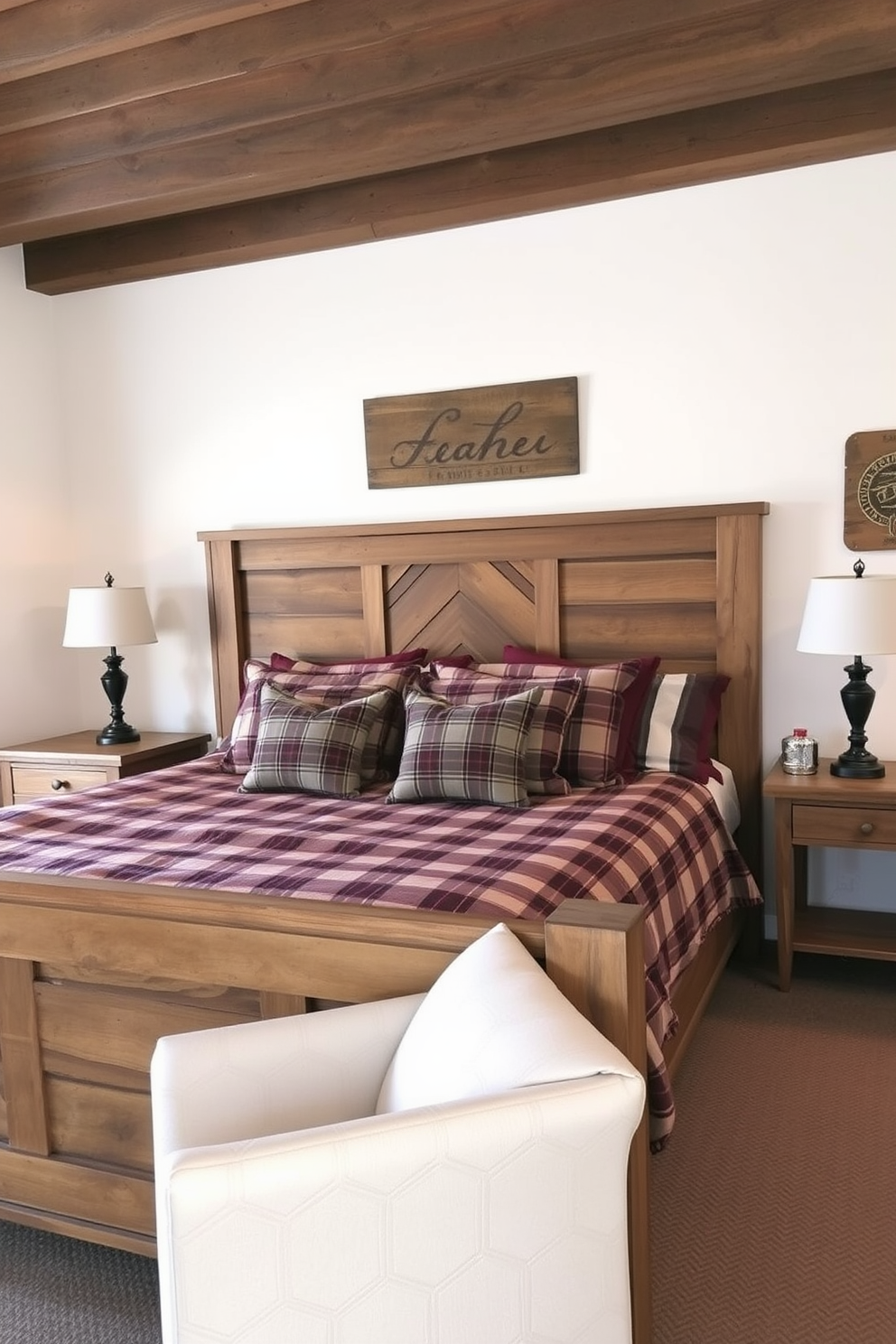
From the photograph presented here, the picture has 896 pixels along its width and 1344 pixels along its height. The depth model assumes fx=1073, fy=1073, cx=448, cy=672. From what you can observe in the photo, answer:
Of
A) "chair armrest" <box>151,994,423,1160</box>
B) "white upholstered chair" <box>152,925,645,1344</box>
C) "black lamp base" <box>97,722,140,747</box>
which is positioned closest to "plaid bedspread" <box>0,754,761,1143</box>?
"chair armrest" <box>151,994,423,1160</box>

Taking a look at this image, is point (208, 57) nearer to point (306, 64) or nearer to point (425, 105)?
point (306, 64)

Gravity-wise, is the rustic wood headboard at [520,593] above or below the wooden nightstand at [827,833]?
above

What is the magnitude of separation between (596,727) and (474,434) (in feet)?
3.86

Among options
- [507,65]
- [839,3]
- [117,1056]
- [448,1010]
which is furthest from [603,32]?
[117,1056]

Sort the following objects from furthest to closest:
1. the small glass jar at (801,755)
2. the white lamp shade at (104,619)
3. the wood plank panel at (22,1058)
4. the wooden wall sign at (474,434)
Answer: the white lamp shade at (104,619), the wooden wall sign at (474,434), the small glass jar at (801,755), the wood plank panel at (22,1058)

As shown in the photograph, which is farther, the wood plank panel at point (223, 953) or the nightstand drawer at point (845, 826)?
the nightstand drawer at point (845, 826)

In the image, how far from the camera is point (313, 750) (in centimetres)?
306

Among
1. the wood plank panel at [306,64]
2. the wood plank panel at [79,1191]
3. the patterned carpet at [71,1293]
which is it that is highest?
the wood plank panel at [306,64]

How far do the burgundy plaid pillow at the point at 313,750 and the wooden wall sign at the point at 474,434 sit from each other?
0.97 m

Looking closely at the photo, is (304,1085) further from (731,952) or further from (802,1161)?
(731,952)

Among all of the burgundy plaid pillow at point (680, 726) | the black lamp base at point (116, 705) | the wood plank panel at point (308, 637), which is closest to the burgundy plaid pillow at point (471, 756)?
the burgundy plaid pillow at point (680, 726)

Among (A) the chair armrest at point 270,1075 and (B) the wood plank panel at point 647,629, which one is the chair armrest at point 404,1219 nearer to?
(A) the chair armrest at point 270,1075

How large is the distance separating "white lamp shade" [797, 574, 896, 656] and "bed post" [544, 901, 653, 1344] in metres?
1.68

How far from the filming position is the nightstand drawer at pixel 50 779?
376 cm
